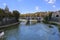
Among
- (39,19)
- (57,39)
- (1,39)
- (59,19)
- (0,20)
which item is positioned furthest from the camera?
(39,19)

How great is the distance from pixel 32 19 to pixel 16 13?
16406mm

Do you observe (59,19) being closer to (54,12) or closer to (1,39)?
(54,12)

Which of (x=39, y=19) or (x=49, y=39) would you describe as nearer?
(x=49, y=39)

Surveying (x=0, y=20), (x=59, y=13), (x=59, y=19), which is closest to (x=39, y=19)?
(x=59, y=13)

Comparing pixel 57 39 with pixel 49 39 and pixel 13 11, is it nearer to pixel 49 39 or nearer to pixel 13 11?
pixel 49 39

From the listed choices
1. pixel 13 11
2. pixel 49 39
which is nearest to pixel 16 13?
pixel 13 11

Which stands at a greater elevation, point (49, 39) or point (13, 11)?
point (13, 11)

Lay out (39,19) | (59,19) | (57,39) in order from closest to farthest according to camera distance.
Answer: (57,39) → (59,19) → (39,19)

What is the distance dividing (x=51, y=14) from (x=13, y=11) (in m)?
13.5

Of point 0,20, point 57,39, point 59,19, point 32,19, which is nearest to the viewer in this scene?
point 57,39

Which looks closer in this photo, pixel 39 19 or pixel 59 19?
pixel 59 19

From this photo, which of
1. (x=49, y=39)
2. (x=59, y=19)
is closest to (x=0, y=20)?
(x=49, y=39)

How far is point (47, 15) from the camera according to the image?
4606 cm

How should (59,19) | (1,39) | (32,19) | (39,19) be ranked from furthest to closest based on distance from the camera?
(32,19) → (39,19) → (59,19) → (1,39)
